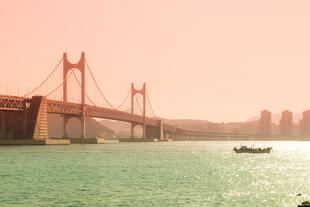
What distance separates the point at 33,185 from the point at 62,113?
8492 centimetres

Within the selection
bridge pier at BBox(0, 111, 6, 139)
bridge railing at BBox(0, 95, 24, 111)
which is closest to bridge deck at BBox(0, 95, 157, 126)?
bridge railing at BBox(0, 95, 24, 111)

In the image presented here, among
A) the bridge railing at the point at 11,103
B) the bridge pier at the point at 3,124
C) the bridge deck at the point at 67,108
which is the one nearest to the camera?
the bridge railing at the point at 11,103

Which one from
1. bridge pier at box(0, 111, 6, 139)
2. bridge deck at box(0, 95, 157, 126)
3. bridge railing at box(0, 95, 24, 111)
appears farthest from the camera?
bridge pier at box(0, 111, 6, 139)

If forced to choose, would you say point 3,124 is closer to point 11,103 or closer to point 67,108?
point 11,103

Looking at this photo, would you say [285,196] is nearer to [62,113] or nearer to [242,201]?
[242,201]

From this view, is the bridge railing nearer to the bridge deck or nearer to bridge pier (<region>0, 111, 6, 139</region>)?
the bridge deck

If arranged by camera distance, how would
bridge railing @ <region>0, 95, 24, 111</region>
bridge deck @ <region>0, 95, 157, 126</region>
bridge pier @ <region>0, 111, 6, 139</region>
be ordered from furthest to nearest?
bridge pier @ <region>0, 111, 6, 139</region> → bridge deck @ <region>0, 95, 157, 126</region> → bridge railing @ <region>0, 95, 24, 111</region>

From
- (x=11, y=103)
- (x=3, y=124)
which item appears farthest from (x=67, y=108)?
(x=3, y=124)

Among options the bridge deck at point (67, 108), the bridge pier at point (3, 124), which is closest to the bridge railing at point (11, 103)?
the bridge deck at point (67, 108)

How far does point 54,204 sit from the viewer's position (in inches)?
1109

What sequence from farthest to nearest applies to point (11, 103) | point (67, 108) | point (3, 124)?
point (67, 108)
point (3, 124)
point (11, 103)

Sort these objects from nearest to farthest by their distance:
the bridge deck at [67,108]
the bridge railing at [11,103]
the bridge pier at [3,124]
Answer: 1. the bridge railing at [11,103]
2. the bridge deck at [67,108]
3. the bridge pier at [3,124]

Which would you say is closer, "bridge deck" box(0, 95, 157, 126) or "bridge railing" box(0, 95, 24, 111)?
"bridge railing" box(0, 95, 24, 111)

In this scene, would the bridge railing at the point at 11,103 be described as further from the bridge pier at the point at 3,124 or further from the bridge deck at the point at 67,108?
the bridge pier at the point at 3,124
